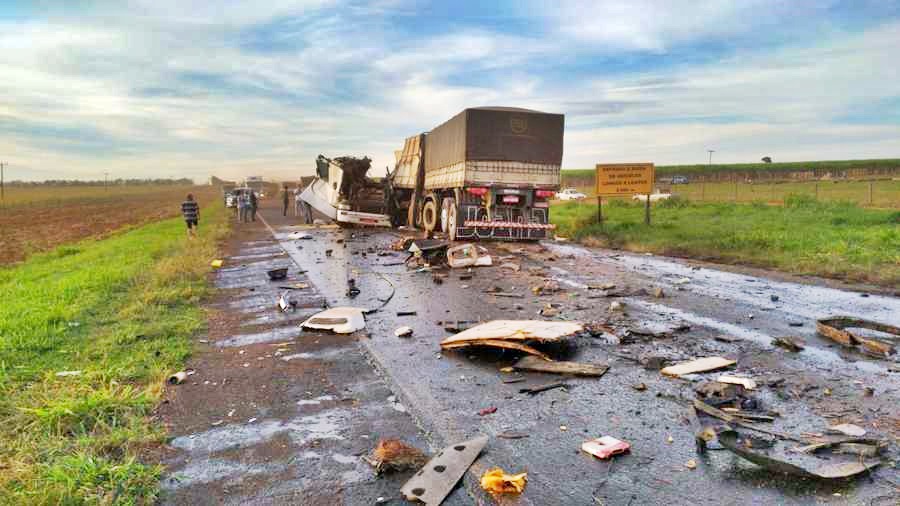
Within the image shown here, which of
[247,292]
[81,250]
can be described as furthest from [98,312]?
[81,250]

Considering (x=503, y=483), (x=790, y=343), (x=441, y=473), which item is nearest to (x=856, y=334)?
(x=790, y=343)

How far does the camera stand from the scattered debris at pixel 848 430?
12.5ft

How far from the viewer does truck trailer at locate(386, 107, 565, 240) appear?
52.1 feet

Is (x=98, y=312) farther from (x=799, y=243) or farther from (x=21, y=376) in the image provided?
(x=799, y=243)

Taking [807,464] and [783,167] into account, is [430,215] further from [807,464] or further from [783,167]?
[783,167]

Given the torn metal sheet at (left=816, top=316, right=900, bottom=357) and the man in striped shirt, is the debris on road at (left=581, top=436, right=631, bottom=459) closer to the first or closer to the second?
the torn metal sheet at (left=816, top=316, right=900, bottom=357)

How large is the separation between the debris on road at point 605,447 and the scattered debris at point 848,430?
1.39 metres

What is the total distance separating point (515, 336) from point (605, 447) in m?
2.23

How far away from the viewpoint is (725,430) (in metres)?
3.79

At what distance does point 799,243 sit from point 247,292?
11.7 metres

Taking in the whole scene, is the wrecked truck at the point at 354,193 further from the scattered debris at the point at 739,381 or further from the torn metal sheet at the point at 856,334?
the scattered debris at the point at 739,381

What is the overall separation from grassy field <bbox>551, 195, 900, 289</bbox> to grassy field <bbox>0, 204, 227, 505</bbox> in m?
10.3

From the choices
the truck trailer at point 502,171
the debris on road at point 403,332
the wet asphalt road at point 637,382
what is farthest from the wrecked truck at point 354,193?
the debris on road at point 403,332

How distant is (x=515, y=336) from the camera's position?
5797mm
